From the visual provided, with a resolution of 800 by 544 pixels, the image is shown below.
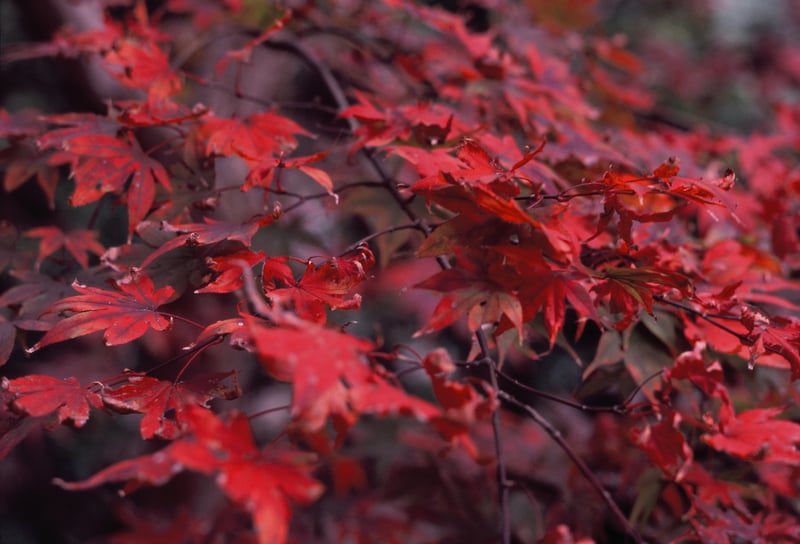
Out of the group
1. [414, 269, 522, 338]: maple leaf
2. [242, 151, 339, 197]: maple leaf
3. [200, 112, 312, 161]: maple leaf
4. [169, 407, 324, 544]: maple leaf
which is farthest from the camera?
[200, 112, 312, 161]: maple leaf

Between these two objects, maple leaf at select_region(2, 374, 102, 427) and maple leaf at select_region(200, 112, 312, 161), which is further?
maple leaf at select_region(200, 112, 312, 161)

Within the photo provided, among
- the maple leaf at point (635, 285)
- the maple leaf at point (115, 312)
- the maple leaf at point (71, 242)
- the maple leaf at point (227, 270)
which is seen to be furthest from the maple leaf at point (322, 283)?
the maple leaf at point (71, 242)

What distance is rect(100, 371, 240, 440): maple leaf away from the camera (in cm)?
59

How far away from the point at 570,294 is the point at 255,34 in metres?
0.99

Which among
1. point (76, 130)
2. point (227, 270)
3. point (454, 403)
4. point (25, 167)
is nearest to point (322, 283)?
point (227, 270)

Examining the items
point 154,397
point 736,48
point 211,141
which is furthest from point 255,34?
point 736,48

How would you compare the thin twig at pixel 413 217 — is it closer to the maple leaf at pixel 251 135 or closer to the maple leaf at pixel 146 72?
the maple leaf at pixel 251 135

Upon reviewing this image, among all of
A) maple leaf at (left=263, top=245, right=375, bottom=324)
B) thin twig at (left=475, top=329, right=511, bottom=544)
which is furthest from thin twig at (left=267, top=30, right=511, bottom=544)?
maple leaf at (left=263, top=245, right=375, bottom=324)

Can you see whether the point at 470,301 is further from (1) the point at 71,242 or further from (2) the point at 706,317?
(1) the point at 71,242

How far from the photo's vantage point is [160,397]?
64cm

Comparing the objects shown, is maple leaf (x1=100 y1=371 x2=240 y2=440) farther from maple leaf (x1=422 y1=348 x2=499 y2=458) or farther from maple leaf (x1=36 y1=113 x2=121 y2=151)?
maple leaf (x1=36 y1=113 x2=121 y2=151)

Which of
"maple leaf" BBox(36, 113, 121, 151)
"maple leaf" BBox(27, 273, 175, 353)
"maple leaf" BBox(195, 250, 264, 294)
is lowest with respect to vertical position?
"maple leaf" BBox(27, 273, 175, 353)

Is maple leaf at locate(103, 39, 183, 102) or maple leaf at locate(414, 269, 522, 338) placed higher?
maple leaf at locate(103, 39, 183, 102)

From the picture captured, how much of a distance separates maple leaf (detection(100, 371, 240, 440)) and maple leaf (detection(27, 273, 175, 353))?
0.05 m
